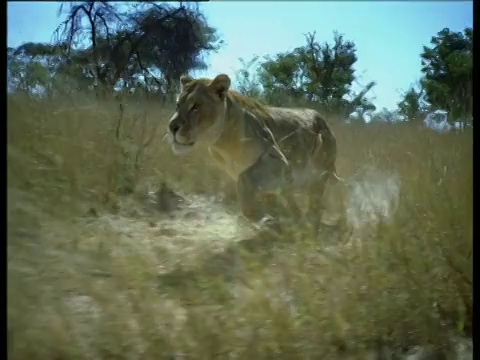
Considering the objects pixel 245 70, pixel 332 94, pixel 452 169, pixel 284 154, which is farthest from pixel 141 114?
pixel 452 169

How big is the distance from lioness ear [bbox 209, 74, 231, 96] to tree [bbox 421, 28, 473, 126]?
1.88 ft

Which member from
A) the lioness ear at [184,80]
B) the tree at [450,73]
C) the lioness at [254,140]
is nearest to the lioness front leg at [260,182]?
the lioness at [254,140]

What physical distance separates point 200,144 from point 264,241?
306mm

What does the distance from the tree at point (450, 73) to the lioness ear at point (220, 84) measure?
0.57 meters

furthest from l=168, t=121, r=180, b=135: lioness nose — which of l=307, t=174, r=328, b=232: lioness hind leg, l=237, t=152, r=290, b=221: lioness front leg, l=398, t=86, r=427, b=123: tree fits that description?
l=398, t=86, r=427, b=123: tree

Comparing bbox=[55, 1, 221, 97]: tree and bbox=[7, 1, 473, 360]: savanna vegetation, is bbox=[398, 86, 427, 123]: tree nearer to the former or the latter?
bbox=[7, 1, 473, 360]: savanna vegetation

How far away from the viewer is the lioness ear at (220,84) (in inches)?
59.1

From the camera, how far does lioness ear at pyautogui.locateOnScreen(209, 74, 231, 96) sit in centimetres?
150

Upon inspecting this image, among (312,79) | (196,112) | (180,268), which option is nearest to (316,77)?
(312,79)

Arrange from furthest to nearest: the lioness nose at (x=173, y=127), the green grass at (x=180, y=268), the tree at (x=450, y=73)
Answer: the tree at (x=450, y=73) → the lioness nose at (x=173, y=127) → the green grass at (x=180, y=268)

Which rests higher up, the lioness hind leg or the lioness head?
the lioness head

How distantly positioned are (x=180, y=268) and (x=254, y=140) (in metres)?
0.42

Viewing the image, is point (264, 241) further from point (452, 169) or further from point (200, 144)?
point (452, 169)

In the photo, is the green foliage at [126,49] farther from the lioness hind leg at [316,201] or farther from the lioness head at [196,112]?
the lioness hind leg at [316,201]
